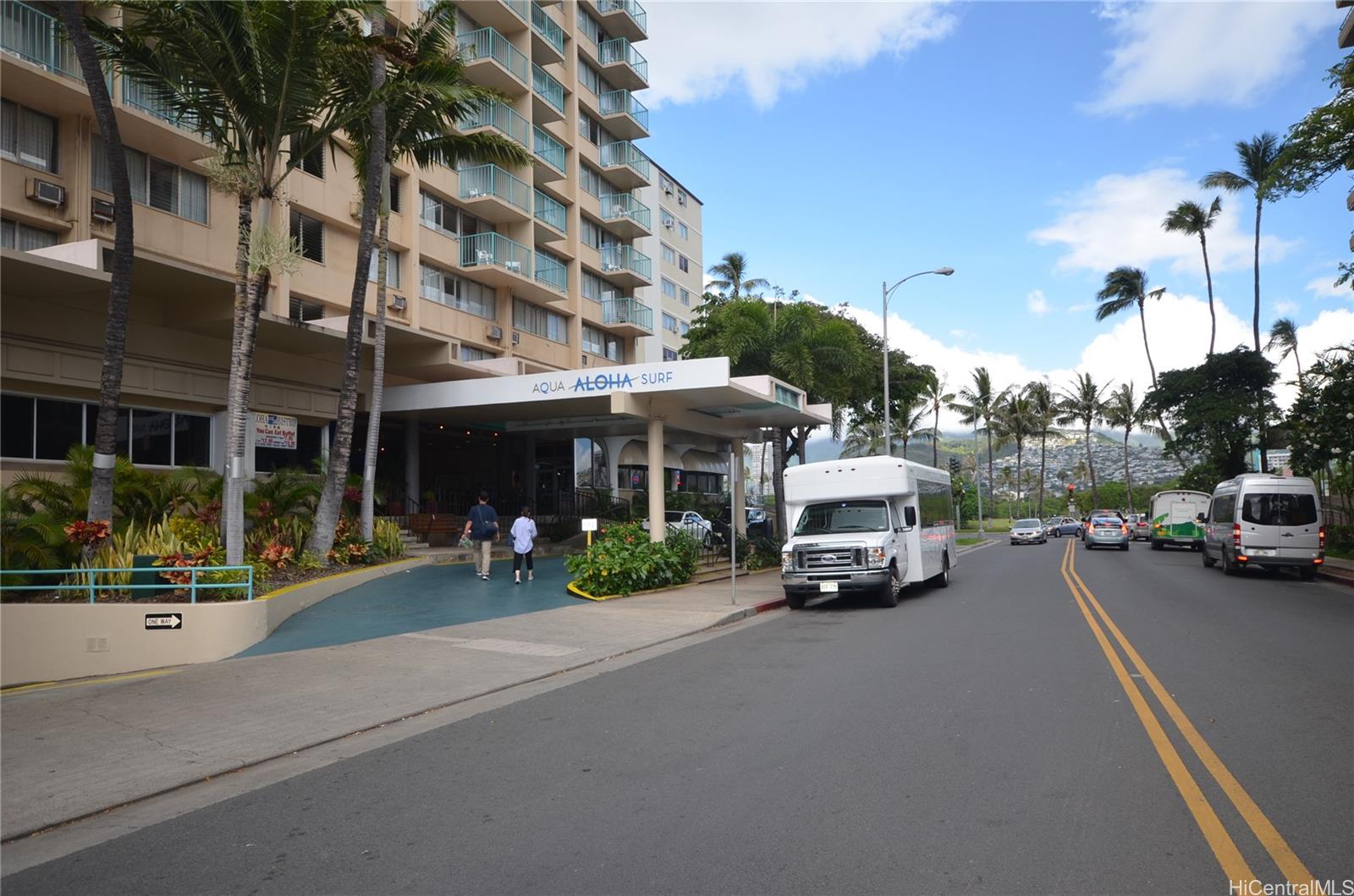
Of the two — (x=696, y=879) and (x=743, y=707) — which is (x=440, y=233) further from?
(x=696, y=879)

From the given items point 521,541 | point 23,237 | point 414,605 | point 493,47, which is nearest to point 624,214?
point 493,47

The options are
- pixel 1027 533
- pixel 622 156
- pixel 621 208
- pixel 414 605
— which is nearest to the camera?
pixel 414 605

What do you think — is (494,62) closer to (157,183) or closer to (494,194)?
(494,194)

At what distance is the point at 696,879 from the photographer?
4410mm

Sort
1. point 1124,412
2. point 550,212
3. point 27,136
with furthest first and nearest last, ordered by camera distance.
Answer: point 1124,412 → point 550,212 → point 27,136

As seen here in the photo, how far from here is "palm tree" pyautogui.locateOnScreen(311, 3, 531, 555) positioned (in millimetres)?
16656

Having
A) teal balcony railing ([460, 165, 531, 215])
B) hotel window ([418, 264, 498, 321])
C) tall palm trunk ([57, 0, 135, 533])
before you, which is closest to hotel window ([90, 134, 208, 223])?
tall palm trunk ([57, 0, 135, 533])

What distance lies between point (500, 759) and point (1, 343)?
1426 cm

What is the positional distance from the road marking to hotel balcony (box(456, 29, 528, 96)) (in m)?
28.7

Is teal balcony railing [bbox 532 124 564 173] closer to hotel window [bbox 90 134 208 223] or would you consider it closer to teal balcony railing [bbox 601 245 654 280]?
teal balcony railing [bbox 601 245 654 280]

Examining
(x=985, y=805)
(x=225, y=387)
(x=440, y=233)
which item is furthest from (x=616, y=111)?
(x=985, y=805)

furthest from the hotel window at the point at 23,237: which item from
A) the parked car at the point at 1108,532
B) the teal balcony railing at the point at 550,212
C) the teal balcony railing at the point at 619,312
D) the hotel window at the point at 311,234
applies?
the parked car at the point at 1108,532

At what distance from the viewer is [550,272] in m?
35.0

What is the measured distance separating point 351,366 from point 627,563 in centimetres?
666
